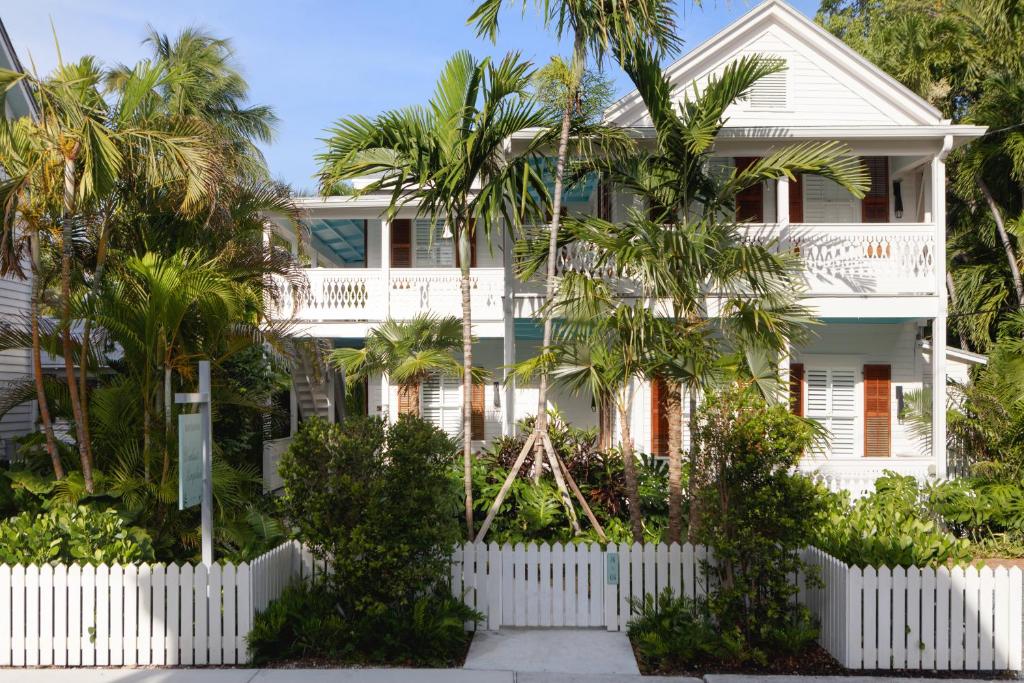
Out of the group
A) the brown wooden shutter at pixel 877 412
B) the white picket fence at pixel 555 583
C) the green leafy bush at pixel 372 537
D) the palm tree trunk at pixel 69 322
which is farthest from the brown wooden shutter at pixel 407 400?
the brown wooden shutter at pixel 877 412

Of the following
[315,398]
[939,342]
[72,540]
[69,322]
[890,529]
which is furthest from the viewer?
[315,398]

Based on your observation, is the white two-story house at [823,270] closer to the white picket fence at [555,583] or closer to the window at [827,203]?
the window at [827,203]

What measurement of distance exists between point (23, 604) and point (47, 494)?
236 centimetres

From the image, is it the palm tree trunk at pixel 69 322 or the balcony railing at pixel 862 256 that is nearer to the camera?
the palm tree trunk at pixel 69 322

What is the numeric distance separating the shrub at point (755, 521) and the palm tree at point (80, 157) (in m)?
5.60

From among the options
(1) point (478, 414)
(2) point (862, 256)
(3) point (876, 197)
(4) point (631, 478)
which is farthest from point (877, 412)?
(4) point (631, 478)

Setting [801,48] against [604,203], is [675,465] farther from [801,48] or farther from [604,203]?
[801,48]

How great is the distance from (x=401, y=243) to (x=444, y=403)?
11.4 ft

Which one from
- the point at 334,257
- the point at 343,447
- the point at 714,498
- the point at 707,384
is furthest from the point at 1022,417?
the point at 334,257

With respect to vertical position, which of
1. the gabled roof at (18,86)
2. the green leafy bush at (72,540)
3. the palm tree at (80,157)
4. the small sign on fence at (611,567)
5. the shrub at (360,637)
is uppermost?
the gabled roof at (18,86)

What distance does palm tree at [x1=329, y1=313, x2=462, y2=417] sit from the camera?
13.1 metres

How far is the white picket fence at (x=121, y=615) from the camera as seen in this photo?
690 centimetres

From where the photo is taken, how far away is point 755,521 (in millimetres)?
6980

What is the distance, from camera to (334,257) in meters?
22.4
